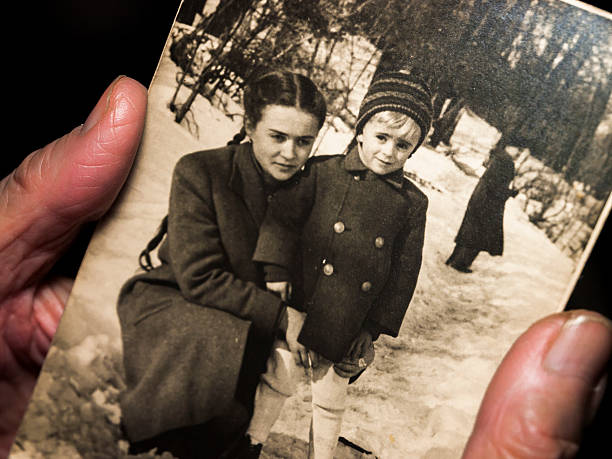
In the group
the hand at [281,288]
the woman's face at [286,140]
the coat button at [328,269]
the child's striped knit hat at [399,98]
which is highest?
the child's striped knit hat at [399,98]

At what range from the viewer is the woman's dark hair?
1.35 meters

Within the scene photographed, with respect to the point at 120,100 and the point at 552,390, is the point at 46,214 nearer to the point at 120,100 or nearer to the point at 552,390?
the point at 120,100

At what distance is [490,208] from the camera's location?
1.28 metres

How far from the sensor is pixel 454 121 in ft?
4.26

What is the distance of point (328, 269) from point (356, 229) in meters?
0.13

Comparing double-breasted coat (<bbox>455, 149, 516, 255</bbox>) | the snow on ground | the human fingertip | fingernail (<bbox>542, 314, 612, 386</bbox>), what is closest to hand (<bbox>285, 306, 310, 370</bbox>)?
the snow on ground

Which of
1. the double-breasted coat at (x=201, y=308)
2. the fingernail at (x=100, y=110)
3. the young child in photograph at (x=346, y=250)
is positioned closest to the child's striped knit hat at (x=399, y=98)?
the young child in photograph at (x=346, y=250)

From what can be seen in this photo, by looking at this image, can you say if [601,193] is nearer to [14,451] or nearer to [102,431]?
[102,431]

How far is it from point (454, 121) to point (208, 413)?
3.36ft

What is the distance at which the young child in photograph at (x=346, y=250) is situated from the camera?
4.28ft

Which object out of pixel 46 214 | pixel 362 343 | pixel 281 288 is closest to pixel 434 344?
pixel 362 343

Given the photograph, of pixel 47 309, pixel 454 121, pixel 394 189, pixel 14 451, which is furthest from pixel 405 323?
pixel 47 309

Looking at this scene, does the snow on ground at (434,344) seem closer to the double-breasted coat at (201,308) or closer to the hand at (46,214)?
the double-breasted coat at (201,308)

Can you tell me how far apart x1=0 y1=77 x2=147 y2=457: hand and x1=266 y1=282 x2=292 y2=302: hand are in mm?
572
